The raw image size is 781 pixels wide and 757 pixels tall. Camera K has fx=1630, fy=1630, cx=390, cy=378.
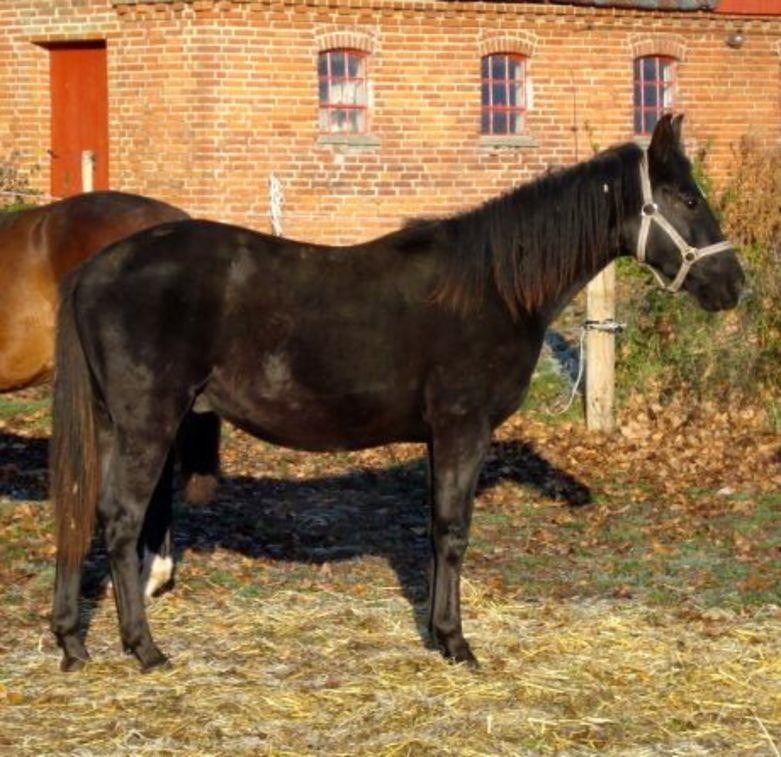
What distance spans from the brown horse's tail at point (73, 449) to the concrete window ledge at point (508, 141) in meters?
16.1

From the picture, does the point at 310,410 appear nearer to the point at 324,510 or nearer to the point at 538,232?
the point at 538,232

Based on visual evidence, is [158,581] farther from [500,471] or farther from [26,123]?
[26,123]

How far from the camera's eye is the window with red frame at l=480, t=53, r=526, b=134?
2352 cm

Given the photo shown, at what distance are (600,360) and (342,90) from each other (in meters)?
10.0

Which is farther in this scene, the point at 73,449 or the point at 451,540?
the point at 451,540

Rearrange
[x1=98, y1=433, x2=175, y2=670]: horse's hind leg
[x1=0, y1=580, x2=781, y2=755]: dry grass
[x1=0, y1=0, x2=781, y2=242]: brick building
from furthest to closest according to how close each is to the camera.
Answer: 1. [x1=0, y1=0, x2=781, y2=242]: brick building
2. [x1=98, y1=433, x2=175, y2=670]: horse's hind leg
3. [x1=0, y1=580, x2=781, y2=755]: dry grass

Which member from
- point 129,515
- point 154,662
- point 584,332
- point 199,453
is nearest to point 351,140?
point 584,332


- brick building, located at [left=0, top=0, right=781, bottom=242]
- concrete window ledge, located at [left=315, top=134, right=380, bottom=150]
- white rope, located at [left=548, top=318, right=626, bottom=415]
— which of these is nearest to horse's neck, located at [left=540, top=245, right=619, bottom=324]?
white rope, located at [left=548, top=318, right=626, bottom=415]

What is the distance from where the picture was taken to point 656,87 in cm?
2483

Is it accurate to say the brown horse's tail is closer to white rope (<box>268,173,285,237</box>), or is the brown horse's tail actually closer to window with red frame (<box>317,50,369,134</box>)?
white rope (<box>268,173,285,237</box>)

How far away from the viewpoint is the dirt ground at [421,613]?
673 cm

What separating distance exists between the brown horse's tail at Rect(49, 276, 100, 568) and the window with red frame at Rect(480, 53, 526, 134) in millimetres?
16386

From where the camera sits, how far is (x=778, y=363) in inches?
557

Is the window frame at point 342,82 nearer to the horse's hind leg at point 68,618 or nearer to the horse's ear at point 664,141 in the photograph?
the horse's ear at point 664,141
